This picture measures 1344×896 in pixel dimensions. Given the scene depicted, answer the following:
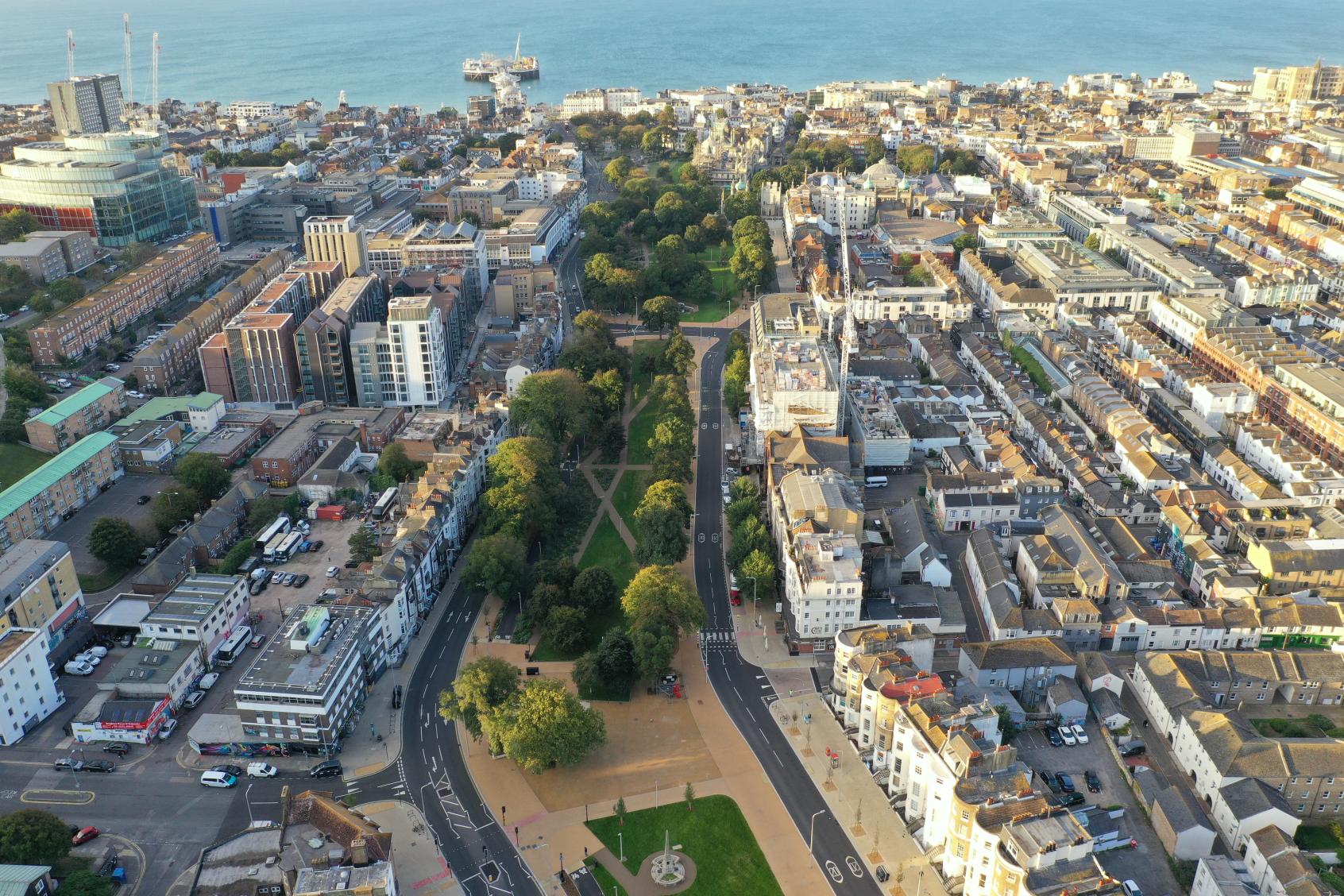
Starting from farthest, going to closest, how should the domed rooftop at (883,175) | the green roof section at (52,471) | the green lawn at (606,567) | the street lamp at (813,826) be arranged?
the domed rooftop at (883,175)
the green roof section at (52,471)
the green lawn at (606,567)
the street lamp at (813,826)

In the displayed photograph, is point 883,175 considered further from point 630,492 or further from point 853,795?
point 853,795

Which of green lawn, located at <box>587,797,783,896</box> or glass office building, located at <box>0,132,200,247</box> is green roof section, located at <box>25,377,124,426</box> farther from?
green lawn, located at <box>587,797,783,896</box>

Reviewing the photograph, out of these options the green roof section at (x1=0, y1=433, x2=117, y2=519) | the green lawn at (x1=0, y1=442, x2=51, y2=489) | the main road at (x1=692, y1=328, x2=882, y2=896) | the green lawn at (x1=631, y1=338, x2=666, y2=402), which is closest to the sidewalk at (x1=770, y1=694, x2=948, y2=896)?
the main road at (x1=692, y1=328, x2=882, y2=896)

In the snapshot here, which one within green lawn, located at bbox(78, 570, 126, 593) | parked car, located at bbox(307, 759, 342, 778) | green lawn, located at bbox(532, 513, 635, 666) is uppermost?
green lawn, located at bbox(78, 570, 126, 593)

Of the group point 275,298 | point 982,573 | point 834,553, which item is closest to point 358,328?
point 275,298

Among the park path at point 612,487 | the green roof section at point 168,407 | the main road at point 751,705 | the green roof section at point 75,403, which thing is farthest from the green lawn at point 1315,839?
the green roof section at point 75,403

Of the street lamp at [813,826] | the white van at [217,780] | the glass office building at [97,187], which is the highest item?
the glass office building at [97,187]

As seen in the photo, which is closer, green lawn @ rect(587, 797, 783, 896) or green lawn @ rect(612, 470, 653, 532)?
green lawn @ rect(587, 797, 783, 896)

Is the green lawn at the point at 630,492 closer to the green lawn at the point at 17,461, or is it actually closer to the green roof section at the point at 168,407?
the green roof section at the point at 168,407

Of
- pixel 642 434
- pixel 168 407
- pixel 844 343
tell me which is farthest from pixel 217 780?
pixel 844 343
